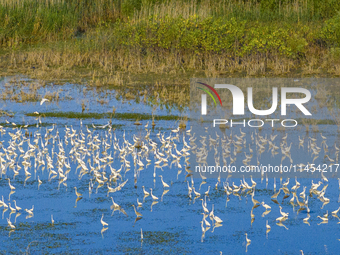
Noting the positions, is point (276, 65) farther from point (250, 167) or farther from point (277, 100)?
point (250, 167)

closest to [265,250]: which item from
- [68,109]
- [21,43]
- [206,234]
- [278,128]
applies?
[206,234]

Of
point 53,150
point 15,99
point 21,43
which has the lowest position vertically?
point 53,150

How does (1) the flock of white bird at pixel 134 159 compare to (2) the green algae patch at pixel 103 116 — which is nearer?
(1) the flock of white bird at pixel 134 159

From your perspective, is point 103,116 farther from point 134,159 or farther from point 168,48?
point 168,48

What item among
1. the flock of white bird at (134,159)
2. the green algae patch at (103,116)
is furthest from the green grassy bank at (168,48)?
the flock of white bird at (134,159)

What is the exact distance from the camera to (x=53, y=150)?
11094 millimetres

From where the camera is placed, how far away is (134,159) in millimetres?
10086

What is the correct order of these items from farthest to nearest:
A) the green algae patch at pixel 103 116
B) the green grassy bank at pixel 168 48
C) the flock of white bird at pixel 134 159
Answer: the green grassy bank at pixel 168 48 → the green algae patch at pixel 103 116 → the flock of white bird at pixel 134 159

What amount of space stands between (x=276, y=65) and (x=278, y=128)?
8350 mm

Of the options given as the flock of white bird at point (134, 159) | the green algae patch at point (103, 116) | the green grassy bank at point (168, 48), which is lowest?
the flock of white bird at point (134, 159)

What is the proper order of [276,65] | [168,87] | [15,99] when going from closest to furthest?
[15,99], [168,87], [276,65]

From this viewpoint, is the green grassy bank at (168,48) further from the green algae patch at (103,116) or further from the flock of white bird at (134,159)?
the flock of white bird at (134,159)

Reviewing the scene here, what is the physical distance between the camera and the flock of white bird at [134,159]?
8.19m

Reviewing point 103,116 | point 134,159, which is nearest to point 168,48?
point 103,116
